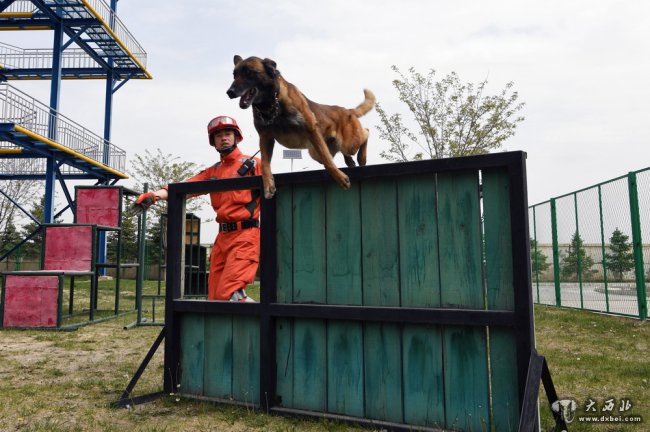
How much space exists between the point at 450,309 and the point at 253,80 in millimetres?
1861

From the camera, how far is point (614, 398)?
11.8 ft

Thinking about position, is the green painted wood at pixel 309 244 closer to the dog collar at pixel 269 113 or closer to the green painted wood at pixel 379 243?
the green painted wood at pixel 379 243

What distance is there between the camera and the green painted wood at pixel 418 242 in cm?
294

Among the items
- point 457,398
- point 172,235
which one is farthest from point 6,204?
point 457,398

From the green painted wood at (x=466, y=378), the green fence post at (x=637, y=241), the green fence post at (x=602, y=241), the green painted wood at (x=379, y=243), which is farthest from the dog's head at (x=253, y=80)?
the green fence post at (x=602, y=241)

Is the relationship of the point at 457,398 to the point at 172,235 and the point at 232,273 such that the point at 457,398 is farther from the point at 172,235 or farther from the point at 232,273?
the point at 172,235

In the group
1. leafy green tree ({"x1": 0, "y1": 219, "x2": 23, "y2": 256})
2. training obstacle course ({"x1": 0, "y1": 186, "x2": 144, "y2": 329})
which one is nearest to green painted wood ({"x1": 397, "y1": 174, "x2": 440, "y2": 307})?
training obstacle course ({"x1": 0, "y1": 186, "x2": 144, "y2": 329})

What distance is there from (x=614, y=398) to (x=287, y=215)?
114 inches

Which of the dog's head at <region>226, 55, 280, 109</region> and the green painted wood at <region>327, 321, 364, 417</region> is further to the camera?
the green painted wood at <region>327, 321, 364, 417</region>

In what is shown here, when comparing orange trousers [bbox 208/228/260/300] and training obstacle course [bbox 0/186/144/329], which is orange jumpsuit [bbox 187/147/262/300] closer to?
orange trousers [bbox 208/228/260/300]

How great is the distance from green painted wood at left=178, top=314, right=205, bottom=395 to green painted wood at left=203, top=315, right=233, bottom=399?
0.06m

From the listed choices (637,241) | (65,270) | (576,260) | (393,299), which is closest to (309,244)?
(393,299)

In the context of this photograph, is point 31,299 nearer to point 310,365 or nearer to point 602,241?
point 310,365

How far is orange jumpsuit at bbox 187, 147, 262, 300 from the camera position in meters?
4.24
